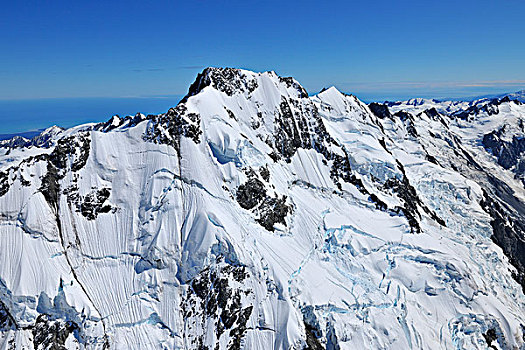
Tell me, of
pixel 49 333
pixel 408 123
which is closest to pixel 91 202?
pixel 49 333

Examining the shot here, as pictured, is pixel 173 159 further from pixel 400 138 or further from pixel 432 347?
pixel 400 138

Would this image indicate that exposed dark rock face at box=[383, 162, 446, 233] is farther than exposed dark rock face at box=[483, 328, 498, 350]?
Yes

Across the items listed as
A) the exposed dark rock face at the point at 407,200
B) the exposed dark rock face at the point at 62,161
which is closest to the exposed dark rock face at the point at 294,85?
the exposed dark rock face at the point at 407,200

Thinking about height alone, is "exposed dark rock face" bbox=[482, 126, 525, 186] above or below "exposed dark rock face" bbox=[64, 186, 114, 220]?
below

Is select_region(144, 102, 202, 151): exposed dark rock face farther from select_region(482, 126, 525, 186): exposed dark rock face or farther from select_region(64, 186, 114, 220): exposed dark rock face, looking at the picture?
select_region(482, 126, 525, 186): exposed dark rock face

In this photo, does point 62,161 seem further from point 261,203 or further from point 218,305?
point 218,305

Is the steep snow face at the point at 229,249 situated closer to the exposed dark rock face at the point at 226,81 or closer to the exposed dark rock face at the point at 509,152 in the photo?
the exposed dark rock face at the point at 226,81

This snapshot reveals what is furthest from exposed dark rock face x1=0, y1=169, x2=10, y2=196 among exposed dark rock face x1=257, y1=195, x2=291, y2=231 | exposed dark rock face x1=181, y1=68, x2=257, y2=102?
exposed dark rock face x1=181, y1=68, x2=257, y2=102
